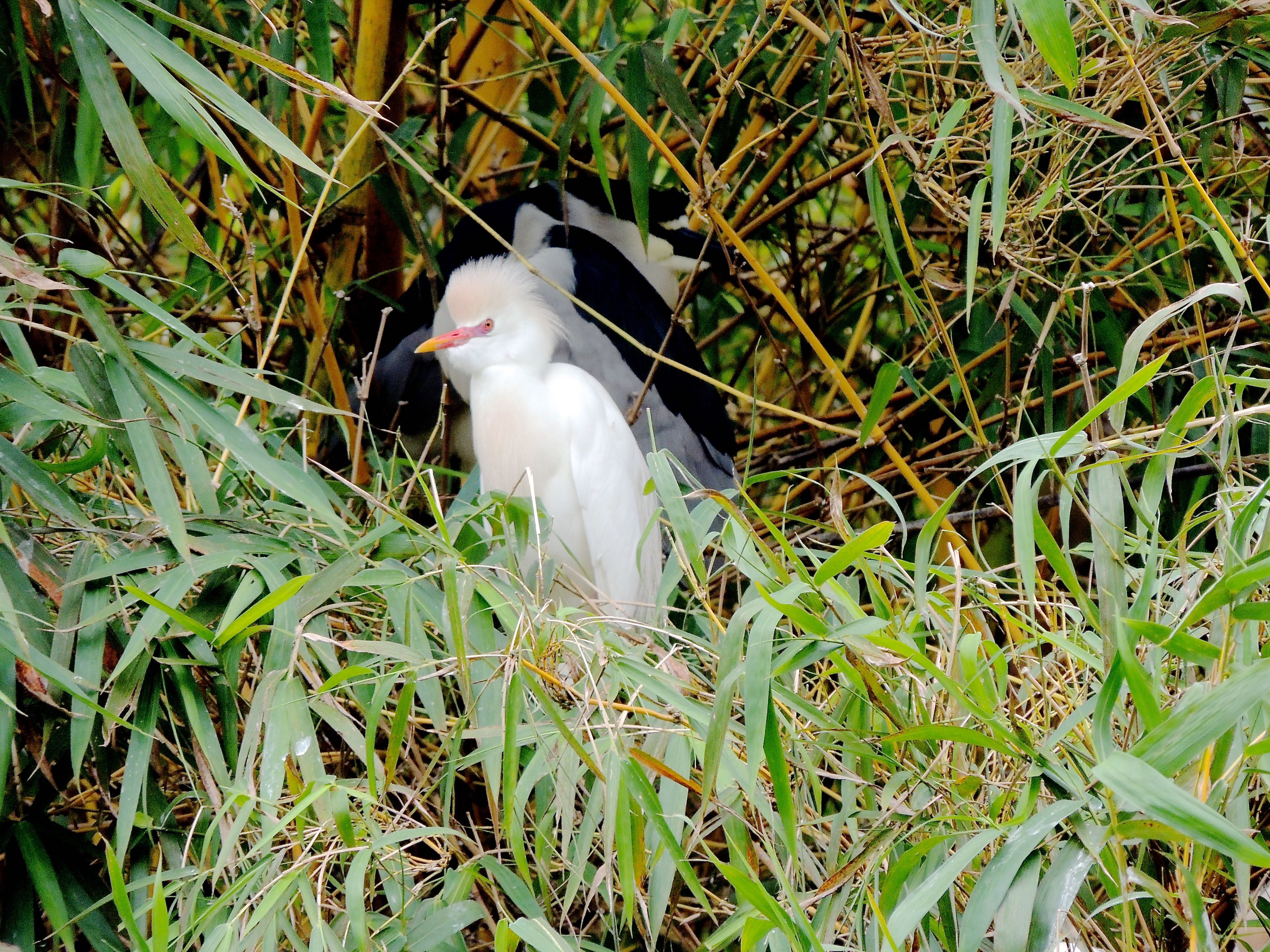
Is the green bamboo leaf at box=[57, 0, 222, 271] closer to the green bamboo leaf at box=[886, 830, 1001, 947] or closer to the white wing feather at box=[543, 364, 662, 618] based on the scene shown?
the green bamboo leaf at box=[886, 830, 1001, 947]

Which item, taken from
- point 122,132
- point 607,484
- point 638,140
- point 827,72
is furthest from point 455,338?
point 122,132

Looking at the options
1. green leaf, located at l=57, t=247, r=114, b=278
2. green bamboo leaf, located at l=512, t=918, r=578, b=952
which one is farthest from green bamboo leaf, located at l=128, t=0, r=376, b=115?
green bamboo leaf, located at l=512, t=918, r=578, b=952

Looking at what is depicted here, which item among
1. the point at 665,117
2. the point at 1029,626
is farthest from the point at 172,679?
the point at 665,117

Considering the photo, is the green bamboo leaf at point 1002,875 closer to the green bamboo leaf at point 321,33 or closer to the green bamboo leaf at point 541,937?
the green bamboo leaf at point 541,937

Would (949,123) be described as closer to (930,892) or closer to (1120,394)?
(1120,394)

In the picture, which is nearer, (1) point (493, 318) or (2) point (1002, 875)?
(2) point (1002, 875)

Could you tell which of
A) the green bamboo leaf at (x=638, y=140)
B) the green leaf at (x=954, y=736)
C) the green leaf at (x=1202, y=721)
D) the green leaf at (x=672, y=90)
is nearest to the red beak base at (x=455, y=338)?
the green bamboo leaf at (x=638, y=140)

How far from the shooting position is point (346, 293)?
1502 millimetres

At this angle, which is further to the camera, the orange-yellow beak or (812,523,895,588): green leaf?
the orange-yellow beak

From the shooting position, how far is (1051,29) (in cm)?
71

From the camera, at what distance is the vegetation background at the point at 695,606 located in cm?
65

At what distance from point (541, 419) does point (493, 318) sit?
15cm

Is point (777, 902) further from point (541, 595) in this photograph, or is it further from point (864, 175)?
point (864, 175)

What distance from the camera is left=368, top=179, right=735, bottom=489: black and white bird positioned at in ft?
5.08
